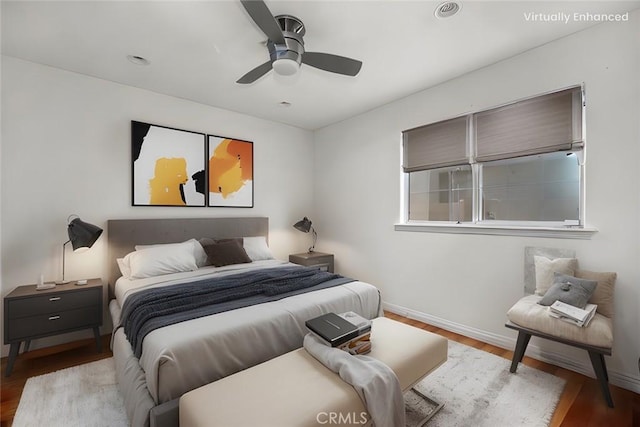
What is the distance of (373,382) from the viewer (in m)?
1.33

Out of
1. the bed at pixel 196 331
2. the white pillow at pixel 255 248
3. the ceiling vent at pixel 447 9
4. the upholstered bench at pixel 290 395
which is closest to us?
the upholstered bench at pixel 290 395

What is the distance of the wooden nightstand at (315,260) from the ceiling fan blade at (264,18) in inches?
108

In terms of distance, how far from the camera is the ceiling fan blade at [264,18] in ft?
5.16

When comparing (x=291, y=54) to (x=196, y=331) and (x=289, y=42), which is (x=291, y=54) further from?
(x=196, y=331)

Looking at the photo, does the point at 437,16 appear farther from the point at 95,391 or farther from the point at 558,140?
the point at 95,391

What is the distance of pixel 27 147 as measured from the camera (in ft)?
8.38

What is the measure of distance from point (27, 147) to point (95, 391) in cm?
224

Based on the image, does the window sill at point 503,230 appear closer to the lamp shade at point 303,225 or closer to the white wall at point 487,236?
the white wall at point 487,236

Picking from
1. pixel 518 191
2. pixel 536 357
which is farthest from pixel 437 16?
pixel 536 357

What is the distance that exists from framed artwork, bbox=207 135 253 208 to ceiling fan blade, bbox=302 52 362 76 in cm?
193

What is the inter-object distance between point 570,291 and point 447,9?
2174 millimetres

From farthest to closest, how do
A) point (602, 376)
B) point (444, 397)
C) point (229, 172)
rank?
point (229, 172) → point (444, 397) → point (602, 376)

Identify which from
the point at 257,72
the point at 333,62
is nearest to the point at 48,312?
the point at 257,72

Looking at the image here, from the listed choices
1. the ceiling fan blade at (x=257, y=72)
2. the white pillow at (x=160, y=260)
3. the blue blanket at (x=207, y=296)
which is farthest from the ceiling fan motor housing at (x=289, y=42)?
the white pillow at (x=160, y=260)
